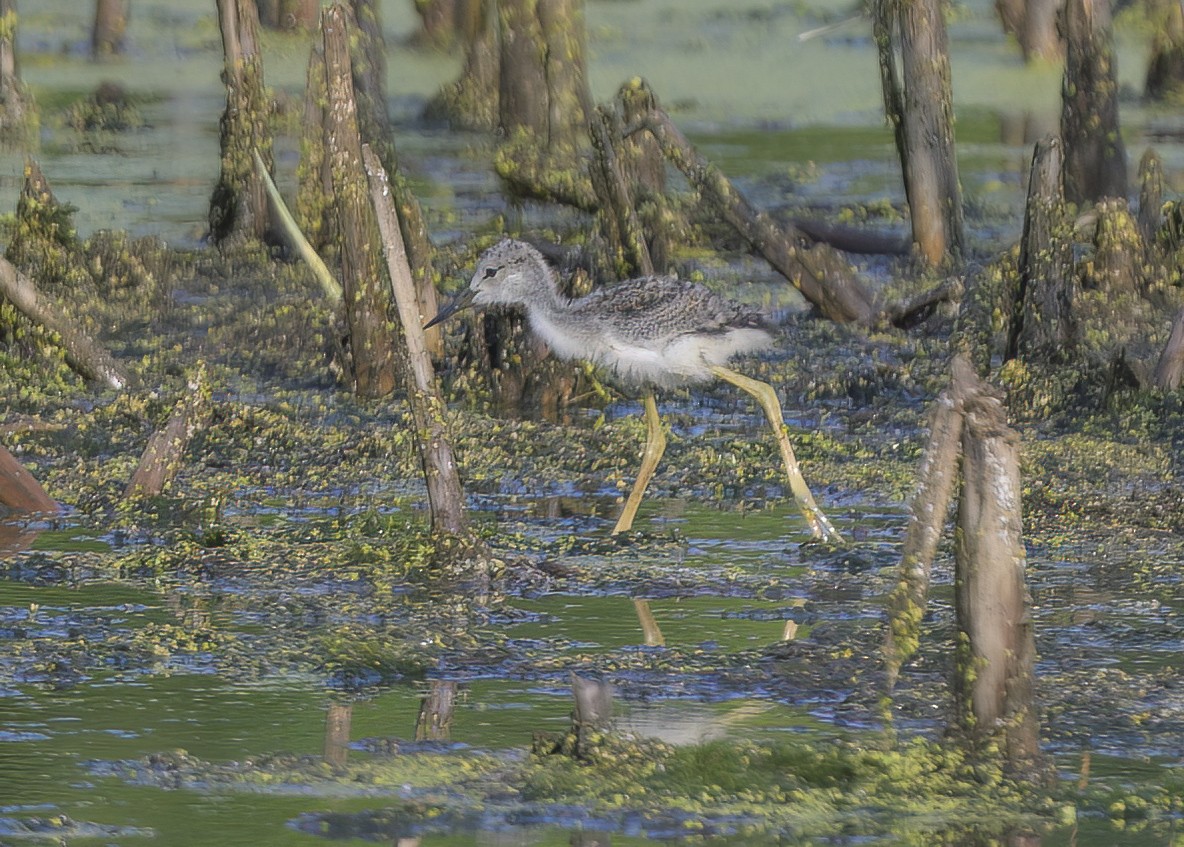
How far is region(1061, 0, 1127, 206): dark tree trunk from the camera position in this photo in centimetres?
1066

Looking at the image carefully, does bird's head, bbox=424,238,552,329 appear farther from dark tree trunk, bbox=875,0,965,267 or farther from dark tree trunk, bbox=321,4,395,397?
dark tree trunk, bbox=875,0,965,267

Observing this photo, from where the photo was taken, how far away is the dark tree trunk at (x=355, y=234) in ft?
25.8

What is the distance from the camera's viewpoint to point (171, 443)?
7254 mm

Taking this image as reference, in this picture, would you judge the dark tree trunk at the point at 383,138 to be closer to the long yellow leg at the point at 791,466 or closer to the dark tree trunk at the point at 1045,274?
the long yellow leg at the point at 791,466

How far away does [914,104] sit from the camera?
10.5m

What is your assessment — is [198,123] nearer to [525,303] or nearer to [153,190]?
[153,190]

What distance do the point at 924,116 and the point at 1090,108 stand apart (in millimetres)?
1027

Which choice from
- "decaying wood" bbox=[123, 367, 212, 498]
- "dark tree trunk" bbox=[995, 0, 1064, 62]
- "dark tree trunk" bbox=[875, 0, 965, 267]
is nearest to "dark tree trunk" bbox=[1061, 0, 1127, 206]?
"dark tree trunk" bbox=[875, 0, 965, 267]

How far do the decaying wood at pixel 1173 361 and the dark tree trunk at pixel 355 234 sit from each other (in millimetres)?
2845

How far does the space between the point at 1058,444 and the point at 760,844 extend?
422 cm

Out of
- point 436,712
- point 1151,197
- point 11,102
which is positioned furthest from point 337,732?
point 11,102

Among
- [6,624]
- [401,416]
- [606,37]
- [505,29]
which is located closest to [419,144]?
[505,29]

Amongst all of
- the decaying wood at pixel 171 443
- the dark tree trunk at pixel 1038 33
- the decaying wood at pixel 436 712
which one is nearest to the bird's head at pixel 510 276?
the decaying wood at pixel 171 443

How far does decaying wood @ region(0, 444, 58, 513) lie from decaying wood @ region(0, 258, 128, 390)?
1483 millimetres
